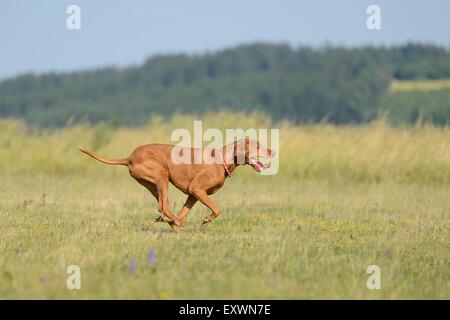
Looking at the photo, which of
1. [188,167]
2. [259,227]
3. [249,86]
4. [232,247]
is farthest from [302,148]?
[249,86]

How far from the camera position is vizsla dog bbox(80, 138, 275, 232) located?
9984 mm

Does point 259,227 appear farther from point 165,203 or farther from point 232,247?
point 232,247

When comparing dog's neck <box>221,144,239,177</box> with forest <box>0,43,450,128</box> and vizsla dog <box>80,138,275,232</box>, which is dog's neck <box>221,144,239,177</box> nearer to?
vizsla dog <box>80,138,275,232</box>

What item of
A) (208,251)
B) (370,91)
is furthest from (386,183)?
(370,91)

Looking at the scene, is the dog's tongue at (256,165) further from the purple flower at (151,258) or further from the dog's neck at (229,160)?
the purple flower at (151,258)

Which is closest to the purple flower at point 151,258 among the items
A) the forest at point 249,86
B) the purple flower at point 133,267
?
the purple flower at point 133,267

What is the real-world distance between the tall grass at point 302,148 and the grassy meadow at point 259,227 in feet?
0.15

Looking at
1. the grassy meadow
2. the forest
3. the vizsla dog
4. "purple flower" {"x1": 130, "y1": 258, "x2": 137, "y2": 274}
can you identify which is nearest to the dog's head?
the vizsla dog

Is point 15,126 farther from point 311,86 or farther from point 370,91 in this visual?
point 311,86

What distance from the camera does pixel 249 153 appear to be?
10.2m

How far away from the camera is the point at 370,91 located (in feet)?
236

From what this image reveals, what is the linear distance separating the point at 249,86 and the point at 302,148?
6640 centimetres

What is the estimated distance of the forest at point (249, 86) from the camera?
70.7 m
